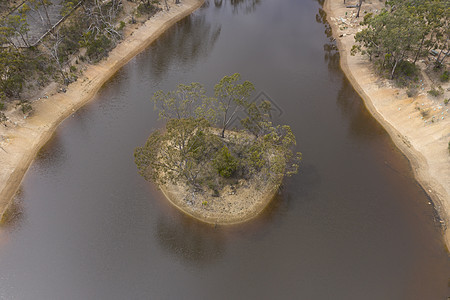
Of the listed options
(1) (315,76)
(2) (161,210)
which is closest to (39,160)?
(2) (161,210)

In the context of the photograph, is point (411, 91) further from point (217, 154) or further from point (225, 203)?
point (225, 203)

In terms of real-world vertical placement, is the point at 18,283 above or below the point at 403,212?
above

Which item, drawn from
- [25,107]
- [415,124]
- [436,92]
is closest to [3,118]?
[25,107]

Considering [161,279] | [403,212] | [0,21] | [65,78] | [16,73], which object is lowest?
[403,212]

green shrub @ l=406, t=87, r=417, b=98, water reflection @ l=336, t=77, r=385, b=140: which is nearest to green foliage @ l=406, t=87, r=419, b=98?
green shrub @ l=406, t=87, r=417, b=98

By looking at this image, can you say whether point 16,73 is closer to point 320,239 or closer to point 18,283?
point 18,283

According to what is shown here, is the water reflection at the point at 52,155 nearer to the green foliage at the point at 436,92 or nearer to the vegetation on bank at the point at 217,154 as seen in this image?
the vegetation on bank at the point at 217,154

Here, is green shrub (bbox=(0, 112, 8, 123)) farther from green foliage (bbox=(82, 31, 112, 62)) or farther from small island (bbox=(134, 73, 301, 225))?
small island (bbox=(134, 73, 301, 225))

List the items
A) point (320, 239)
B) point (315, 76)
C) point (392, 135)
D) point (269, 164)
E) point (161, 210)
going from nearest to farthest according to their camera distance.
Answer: point (320, 239) < point (161, 210) < point (269, 164) < point (392, 135) < point (315, 76)
